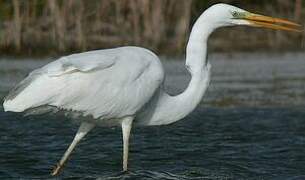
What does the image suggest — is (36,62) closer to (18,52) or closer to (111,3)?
(18,52)

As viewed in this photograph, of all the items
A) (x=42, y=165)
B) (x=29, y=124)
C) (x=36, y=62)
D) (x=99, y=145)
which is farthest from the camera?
(x=36, y=62)

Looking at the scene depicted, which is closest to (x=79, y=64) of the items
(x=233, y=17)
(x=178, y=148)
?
(x=233, y=17)

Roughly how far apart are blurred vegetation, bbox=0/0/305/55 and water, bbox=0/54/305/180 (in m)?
5.27

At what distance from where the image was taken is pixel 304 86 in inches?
715

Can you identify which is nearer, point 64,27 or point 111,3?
point 64,27

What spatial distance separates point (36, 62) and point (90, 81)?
1315cm

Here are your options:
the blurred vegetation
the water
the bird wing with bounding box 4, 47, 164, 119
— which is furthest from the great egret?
the blurred vegetation

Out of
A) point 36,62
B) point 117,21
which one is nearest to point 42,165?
point 36,62

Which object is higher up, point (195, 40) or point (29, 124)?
point (195, 40)

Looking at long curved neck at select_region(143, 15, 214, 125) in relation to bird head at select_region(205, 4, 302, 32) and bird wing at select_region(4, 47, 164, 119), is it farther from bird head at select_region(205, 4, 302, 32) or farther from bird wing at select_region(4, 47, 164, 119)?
bird wing at select_region(4, 47, 164, 119)

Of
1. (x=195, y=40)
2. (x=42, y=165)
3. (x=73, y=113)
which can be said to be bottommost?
(x=42, y=165)

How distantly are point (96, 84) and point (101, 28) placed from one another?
15778 mm

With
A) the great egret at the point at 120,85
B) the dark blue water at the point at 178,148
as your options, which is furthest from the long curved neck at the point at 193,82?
the dark blue water at the point at 178,148

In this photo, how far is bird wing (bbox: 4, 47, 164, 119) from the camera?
9172 mm
